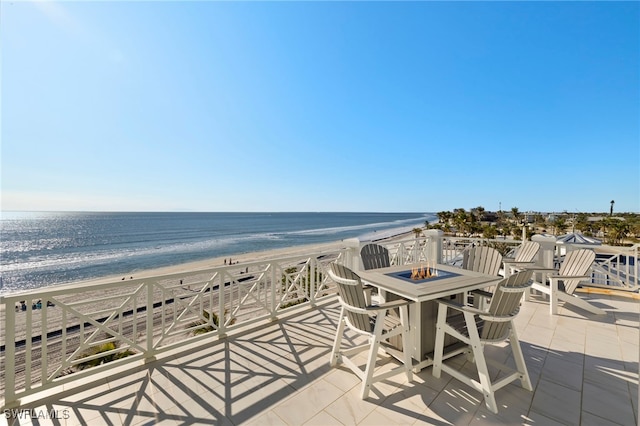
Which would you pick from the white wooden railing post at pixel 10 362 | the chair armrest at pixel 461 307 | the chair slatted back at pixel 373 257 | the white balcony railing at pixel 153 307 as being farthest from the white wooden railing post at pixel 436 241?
the white wooden railing post at pixel 10 362

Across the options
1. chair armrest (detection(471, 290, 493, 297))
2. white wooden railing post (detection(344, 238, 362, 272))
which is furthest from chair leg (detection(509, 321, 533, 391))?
white wooden railing post (detection(344, 238, 362, 272))

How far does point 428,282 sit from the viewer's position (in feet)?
7.21

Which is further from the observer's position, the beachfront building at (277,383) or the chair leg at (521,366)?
the chair leg at (521,366)

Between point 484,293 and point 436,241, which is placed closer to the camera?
point 484,293

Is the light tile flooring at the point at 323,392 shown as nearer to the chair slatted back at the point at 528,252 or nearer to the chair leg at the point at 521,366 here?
the chair leg at the point at 521,366

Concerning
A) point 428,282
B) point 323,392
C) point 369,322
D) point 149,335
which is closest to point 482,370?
point 428,282

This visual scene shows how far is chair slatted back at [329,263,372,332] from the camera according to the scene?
6.13ft

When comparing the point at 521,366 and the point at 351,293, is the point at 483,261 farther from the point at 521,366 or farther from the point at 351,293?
the point at 351,293

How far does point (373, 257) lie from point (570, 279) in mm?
2909

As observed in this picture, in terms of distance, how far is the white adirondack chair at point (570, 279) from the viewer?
135 inches

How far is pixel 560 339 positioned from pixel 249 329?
358cm

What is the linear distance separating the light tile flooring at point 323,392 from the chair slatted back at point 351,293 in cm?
52

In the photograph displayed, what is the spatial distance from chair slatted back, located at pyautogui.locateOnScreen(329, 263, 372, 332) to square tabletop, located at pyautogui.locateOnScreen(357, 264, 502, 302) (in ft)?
1.06

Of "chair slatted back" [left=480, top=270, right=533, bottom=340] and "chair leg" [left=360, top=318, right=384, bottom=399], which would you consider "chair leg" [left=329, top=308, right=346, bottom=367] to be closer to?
"chair leg" [left=360, top=318, right=384, bottom=399]
